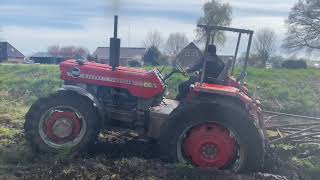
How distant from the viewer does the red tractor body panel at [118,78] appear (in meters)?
7.82

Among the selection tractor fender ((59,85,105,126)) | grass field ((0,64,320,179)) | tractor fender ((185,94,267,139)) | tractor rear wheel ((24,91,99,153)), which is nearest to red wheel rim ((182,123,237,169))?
tractor fender ((185,94,267,139))

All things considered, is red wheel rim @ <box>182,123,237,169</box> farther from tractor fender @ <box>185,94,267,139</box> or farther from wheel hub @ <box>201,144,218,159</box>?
tractor fender @ <box>185,94,267,139</box>

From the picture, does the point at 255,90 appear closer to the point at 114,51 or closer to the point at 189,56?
the point at 189,56

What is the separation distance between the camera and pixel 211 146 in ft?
23.1

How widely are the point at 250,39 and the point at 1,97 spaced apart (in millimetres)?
11748

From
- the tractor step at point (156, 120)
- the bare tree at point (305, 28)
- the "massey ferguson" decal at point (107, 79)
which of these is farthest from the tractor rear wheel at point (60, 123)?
the bare tree at point (305, 28)

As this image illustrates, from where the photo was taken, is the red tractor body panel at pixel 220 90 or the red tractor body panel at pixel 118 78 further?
the red tractor body panel at pixel 118 78

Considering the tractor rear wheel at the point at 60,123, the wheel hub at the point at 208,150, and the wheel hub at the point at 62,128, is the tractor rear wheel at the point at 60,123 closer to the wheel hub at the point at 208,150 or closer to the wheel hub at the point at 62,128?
the wheel hub at the point at 62,128

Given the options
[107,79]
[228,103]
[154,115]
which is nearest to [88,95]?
[107,79]

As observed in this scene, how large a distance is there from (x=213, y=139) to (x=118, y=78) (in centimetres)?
188

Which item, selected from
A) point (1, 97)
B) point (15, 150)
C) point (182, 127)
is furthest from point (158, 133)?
point (1, 97)

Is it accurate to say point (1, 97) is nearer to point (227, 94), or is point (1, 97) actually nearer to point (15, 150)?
point (15, 150)

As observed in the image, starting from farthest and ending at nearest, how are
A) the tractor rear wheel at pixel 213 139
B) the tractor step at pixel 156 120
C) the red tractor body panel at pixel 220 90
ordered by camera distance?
1. the tractor step at pixel 156 120
2. the red tractor body panel at pixel 220 90
3. the tractor rear wheel at pixel 213 139

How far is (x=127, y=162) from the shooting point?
6.61m
